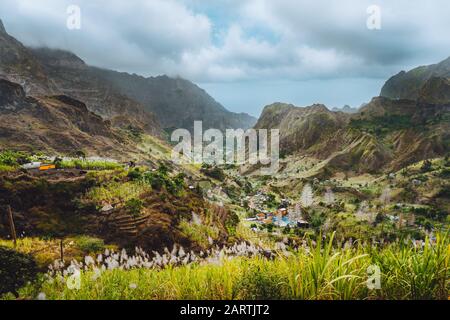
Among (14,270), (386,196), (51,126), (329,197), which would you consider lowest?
(329,197)

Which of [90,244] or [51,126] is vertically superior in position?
[51,126]

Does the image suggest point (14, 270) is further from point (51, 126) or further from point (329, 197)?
point (51, 126)

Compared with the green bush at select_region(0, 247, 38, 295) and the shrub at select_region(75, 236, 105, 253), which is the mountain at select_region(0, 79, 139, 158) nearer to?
the shrub at select_region(75, 236, 105, 253)

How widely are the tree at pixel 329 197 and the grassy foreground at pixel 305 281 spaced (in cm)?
10527

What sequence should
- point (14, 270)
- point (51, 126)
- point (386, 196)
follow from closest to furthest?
point (14, 270)
point (386, 196)
point (51, 126)

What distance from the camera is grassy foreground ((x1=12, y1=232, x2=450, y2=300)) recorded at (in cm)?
602

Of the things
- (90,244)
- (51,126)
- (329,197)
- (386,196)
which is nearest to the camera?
(90,244)

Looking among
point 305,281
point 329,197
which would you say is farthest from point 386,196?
point 305,281

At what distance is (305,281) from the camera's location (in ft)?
20.2

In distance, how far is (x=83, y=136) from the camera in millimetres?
119188

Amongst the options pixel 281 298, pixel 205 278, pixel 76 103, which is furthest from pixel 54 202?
pixel 76 103

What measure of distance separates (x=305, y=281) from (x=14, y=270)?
Answer: 16.5 feet

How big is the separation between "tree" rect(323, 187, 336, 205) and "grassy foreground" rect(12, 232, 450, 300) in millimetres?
105269
